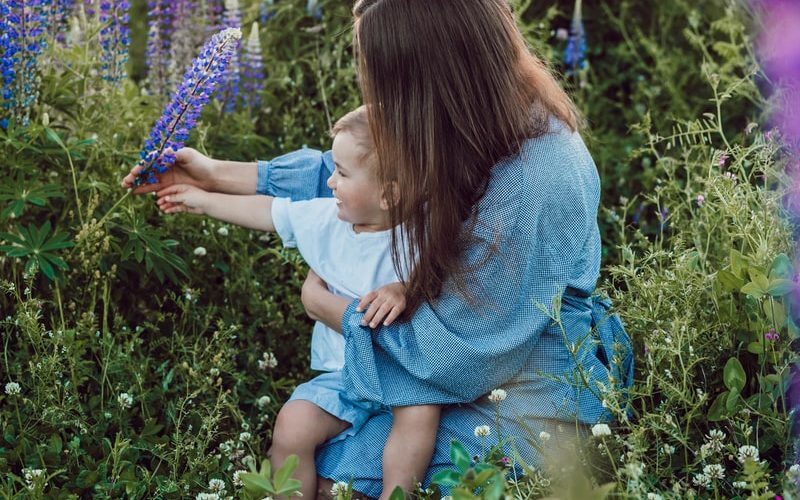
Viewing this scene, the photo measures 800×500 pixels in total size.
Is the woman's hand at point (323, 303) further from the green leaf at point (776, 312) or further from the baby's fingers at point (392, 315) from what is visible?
the green leaf at point (776, 312)

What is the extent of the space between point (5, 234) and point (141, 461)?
66 centimetres

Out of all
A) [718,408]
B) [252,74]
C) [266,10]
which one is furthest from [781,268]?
[266,10]

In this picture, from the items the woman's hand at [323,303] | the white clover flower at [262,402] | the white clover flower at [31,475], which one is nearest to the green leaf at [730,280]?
the woman's hand at [323,303]

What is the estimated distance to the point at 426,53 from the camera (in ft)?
7.05

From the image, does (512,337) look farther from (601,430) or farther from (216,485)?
(216,485)

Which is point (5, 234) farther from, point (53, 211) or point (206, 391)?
point (206, 391)

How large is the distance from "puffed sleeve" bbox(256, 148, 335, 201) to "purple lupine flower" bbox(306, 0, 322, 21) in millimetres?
1230

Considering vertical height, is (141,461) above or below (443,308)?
below

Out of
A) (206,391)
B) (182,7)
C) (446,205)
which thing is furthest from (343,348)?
(182,7)

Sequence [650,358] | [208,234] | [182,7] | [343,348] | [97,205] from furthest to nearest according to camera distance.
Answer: [182,7] → [208,234] → [97,205] → [343,348] → [650,358]

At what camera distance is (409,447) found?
2232mm

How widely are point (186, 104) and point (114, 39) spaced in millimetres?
646

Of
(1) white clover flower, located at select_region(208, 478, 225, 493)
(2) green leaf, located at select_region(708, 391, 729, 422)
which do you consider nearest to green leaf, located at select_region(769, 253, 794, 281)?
(2) green leaf, located at select_region(708, 391, 729, 422)

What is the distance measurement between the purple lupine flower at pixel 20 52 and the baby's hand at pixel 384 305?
3.64 feet
